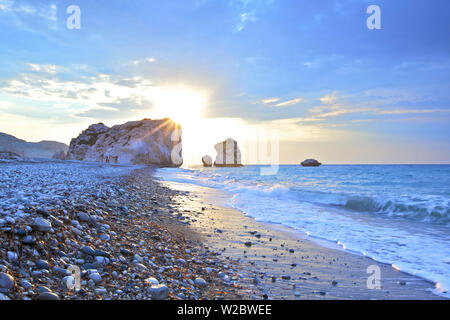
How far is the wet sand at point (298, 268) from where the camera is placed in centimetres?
417

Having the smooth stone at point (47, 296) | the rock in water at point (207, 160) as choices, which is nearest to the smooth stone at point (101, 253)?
the smooth stone at point (47, 296)

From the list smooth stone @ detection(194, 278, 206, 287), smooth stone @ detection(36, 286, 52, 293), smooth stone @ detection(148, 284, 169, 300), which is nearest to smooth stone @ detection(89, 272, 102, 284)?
smooth stone @ detection(36, 286, 52, 293)

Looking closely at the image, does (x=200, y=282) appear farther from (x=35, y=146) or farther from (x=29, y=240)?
(x=35, y=146)

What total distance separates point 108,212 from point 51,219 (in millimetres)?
2371

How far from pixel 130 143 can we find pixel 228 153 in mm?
97404

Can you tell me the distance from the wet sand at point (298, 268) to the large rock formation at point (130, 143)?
67.9 metres

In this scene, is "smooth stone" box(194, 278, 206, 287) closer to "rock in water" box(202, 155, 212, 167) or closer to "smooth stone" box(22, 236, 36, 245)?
"smooth stone" box(22, 236, 36, 245)

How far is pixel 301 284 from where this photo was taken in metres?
4.39

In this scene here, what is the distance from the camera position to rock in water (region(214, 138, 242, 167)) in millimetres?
160875

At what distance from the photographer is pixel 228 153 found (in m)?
164

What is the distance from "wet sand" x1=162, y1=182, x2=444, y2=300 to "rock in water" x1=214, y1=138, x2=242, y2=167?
151944mm

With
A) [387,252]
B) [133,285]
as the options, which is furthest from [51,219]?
[387,252]

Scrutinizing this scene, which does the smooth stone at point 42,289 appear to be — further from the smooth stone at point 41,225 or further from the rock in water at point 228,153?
the rock in water at point 228,153
